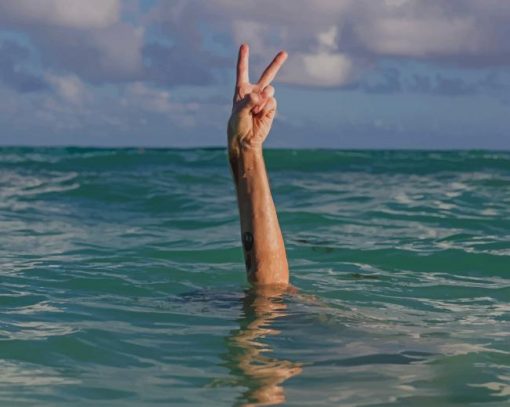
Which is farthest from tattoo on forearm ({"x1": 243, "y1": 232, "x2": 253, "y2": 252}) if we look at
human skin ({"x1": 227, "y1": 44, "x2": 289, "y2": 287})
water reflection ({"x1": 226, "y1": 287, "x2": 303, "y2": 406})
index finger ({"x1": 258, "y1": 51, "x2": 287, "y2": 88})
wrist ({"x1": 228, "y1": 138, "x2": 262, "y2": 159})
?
index finger ({"x1": 258, "y1": 51, "x2": 287, "y2": 88})

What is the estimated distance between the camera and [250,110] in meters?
5.54

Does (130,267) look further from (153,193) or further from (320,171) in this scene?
(320,171)

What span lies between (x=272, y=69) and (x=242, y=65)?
0.18 m

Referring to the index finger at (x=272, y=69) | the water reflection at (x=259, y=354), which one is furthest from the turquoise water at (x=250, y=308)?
the index finger at (x=272, y=69)

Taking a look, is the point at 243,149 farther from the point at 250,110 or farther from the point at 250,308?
the point at 250,308

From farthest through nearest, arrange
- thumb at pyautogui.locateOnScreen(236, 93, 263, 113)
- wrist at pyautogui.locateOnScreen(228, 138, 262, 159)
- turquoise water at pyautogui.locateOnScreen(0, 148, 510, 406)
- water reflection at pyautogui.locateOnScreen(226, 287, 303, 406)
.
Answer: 1. wrist at pyautogui.locateOnScreen(228, 138, 262, 159)
2. thumb at pyautogui.locateOnScreen(236, 93, 263, 113)
3. turquoise water at pyautogui.locateOnScreen(0, 148, 510, 406)
4. water reflection at pyautogui.locateOnScreen(226, 287, 303, 406)

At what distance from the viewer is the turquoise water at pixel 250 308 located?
14.3ft

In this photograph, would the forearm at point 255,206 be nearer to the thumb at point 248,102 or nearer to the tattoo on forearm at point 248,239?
the tattoo on forearm at point 248,239

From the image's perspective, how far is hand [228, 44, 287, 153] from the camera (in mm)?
5516

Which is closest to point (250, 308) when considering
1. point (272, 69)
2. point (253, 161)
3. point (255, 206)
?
point (255, 206)

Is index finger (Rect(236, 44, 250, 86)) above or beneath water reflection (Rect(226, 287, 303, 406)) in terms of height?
above

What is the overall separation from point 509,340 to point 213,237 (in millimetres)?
5854

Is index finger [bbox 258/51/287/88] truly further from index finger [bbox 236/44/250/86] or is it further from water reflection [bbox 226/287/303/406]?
water reflection [bbox 226/287/303/406]

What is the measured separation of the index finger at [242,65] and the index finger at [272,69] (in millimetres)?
99
